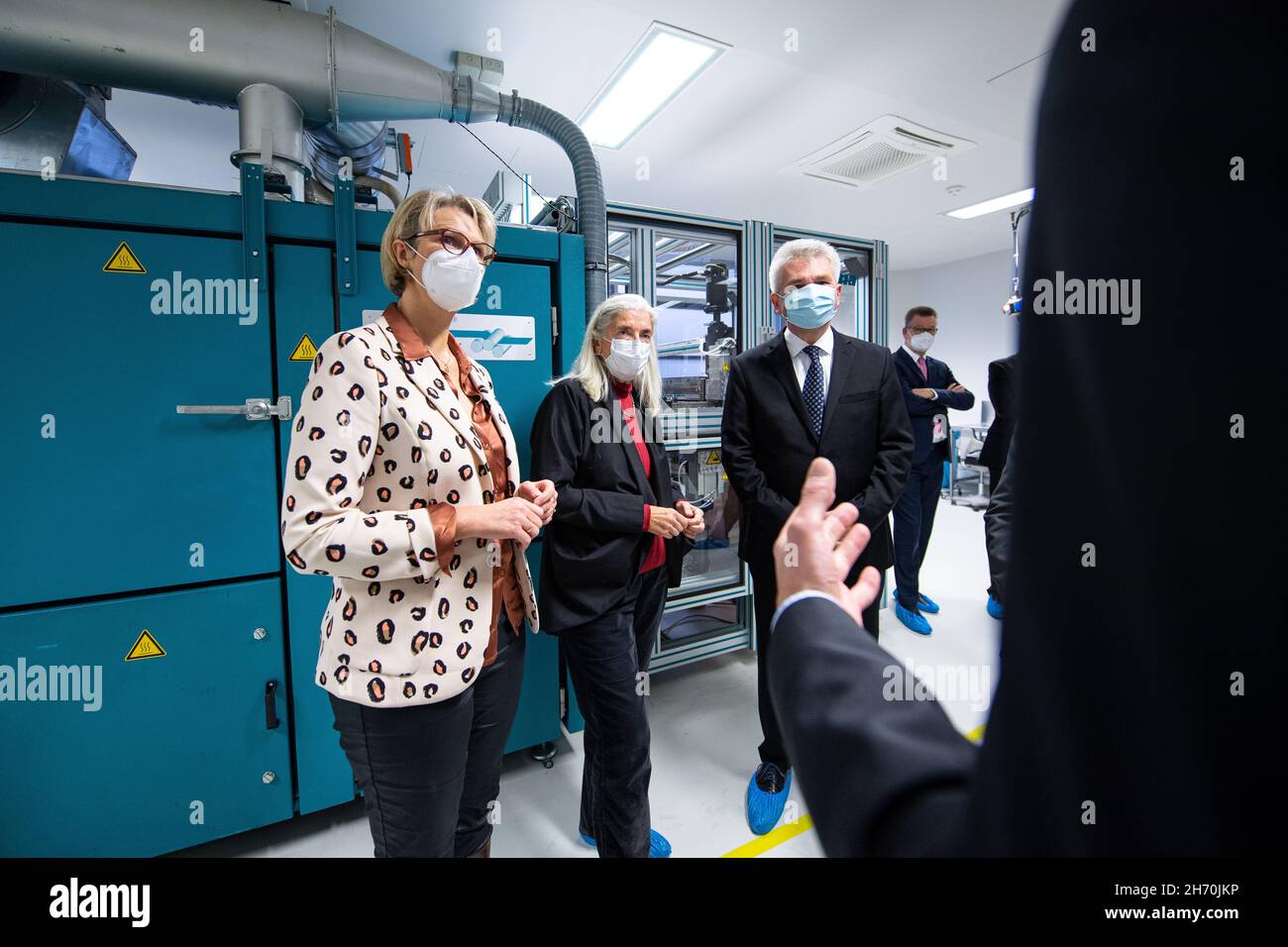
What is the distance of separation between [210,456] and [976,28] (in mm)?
4071

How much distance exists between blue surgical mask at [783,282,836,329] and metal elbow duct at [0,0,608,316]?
0.74 metres

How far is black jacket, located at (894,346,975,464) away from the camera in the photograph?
11.1ft

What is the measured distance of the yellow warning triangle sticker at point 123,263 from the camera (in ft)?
4.88

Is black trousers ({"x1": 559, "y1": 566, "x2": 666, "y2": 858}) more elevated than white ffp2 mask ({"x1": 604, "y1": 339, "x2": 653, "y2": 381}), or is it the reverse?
white ffp2 mask ({"x1": 604, "y1": 339, "x2": 653, "y2": 381})

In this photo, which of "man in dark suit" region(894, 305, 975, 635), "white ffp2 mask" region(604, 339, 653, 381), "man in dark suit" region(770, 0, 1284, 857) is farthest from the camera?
"man in dark suit" region(894, 305, 975, 635)

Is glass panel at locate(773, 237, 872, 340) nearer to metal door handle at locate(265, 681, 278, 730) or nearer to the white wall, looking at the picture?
metal door handle at locate(265, 681, 278, 730)

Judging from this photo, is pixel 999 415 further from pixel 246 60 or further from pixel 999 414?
pixel 246 60

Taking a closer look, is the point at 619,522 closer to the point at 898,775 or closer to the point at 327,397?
the point at 327,397

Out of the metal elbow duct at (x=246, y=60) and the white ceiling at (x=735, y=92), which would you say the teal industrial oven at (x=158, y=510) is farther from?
the white ceiling at (x=735, y=92)

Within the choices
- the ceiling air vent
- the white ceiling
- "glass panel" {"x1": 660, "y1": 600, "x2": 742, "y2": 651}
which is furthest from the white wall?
"glass panel" {"x1": 660, "y1": 600, "x2": 742, "y2": 651}

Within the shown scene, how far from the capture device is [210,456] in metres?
1.60

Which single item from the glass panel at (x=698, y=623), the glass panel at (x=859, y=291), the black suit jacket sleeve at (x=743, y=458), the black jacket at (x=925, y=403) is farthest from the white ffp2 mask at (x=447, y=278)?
the black jacket at (x=925, y=403)

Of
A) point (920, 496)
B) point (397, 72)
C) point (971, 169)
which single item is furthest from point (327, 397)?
point (971, 169)

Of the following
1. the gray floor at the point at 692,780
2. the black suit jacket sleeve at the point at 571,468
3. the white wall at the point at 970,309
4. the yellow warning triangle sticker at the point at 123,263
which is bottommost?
the gray floor at the point at 692,780
